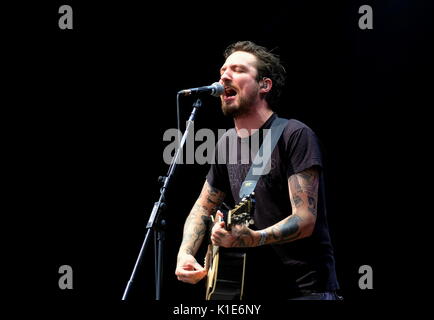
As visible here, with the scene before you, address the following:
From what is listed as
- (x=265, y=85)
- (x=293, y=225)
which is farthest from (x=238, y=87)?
(x=293, y=225)

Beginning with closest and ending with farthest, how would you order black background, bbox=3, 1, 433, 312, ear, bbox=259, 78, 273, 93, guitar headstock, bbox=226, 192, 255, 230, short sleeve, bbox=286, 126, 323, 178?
guitar headstock, bbox=226, 192, 255, 230 → short sleeve, bbox=286, 126, 323, 178 → ear, bbox=259, 78, 273, 93 → black background, bbox=3, 1, 433, 312

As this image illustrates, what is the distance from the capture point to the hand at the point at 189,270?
2.88 m

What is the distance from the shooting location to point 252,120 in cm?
309

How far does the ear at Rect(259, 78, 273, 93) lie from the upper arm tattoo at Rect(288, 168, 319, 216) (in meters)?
0.73

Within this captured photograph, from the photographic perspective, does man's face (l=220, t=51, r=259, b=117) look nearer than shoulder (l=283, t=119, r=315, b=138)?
No

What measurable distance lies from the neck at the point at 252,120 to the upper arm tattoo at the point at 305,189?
0.53 meters

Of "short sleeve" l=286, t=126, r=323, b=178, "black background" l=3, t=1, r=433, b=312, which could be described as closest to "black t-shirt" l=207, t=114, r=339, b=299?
"short sleeve" l=286, t=126, r=323, b=178

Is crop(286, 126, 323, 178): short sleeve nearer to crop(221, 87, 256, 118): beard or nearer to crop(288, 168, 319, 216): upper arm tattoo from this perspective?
crop(288, 168, 319, 216): upper arm tattoo

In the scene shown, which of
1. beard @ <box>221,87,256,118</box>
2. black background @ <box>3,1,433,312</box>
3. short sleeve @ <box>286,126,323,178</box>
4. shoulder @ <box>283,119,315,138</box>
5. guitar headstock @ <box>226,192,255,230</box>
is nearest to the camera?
guitar headstock @ <box>226,192,255,230</box>

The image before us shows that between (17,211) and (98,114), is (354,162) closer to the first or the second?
(98,114)

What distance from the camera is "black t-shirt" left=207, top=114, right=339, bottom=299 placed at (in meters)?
2.54

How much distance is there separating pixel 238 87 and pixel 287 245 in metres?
1.02

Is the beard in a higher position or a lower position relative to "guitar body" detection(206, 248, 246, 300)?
higher

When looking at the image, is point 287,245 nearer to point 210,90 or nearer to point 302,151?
point 302,151
